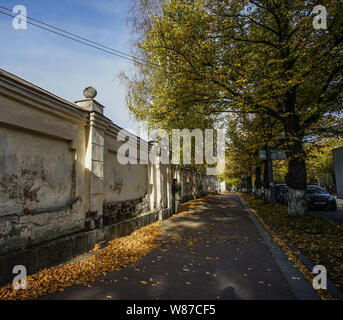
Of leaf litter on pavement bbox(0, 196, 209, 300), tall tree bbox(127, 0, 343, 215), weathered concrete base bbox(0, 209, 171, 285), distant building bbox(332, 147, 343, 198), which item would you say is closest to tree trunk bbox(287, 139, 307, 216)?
tall tree bbox(127, 0, 343, 215)

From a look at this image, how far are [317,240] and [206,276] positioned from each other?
12.8 feet

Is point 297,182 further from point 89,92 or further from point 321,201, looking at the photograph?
point 89,92

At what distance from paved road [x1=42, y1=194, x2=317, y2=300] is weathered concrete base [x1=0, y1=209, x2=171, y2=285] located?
0.90 m

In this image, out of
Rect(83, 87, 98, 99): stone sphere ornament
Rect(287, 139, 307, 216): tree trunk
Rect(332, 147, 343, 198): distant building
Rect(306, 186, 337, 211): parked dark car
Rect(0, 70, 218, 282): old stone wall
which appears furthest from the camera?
Rect(306, 186, 337, 211): parked dark car

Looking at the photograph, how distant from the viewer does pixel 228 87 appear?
802 cm

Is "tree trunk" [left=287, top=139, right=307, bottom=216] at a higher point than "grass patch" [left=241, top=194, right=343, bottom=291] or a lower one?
higher

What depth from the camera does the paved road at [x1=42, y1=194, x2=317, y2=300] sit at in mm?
3206

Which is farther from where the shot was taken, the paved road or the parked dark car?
the parked dark car

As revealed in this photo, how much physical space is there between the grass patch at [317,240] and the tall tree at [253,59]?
126 cm

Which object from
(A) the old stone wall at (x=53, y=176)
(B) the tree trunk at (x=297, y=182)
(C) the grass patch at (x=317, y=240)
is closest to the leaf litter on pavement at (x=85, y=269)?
(A) the old stone wall at (x=53, y=176)

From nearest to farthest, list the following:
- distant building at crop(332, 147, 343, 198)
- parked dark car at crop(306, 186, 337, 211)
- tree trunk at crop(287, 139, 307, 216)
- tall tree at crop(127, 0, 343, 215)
A: distant building at crop(332, 147, 343, 198) → tall tree at crop(127, 0, 343, 215) → tree trunk at crop(287, 139, 307, 216) → parked dark car at crop(306, 186, 337, 211)

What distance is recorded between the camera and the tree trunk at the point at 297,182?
870cm

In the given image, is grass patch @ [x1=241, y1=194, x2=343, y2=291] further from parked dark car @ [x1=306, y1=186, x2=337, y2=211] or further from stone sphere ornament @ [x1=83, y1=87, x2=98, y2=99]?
stone sphere ornament @ [x1=83, y1=87, x2=98, y2=99]
